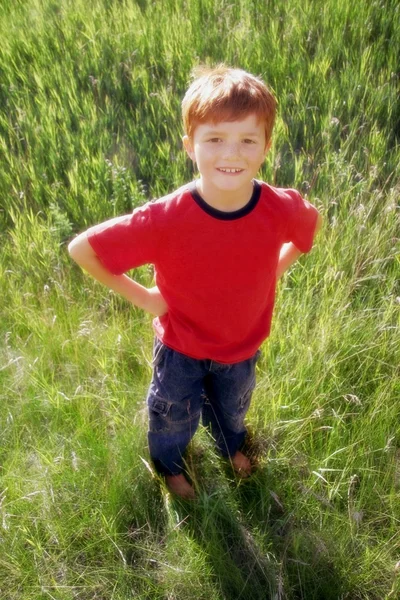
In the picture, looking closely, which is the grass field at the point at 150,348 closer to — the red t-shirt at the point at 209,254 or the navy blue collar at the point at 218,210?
the red t-shirt at the point at 209,254

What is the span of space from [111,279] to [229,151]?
1.48ft

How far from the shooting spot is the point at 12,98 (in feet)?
11.5

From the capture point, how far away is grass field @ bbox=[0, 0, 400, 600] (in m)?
1.72

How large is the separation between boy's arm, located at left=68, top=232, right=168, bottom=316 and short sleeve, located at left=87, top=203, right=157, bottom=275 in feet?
0.09

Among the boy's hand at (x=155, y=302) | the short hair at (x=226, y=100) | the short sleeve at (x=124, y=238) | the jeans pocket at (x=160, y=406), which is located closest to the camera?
the short hair at (x=226, y=100)

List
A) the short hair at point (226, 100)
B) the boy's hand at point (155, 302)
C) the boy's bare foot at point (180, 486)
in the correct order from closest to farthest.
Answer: the short hair at point (226, 100) < the boy's hand at point (155, 302) < the boy's bare foot at point (180, 486)

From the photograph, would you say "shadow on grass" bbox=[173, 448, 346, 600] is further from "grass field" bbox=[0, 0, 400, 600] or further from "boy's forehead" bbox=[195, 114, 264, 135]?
"boy's forehead" bbox=[195, 114, 264, 135]

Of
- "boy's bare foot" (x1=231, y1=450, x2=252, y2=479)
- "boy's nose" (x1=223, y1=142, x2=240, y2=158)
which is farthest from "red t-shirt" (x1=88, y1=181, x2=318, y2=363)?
"boy's bare foot" (x1=231, y1=450, x2=252, y2=479)

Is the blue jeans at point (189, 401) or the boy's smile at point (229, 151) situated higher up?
the boy's smile at point (229, 151)

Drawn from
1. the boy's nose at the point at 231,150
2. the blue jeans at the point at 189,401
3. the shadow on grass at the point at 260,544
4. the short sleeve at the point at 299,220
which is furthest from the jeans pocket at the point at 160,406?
the boy's nose at the point at 231,150

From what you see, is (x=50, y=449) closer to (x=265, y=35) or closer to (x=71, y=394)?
(x=71, y=394)

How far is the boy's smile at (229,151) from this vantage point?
4.30 feet

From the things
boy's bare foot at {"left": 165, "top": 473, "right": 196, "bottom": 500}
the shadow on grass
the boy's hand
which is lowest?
the shadow on grass

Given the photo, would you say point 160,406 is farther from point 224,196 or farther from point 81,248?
point 224,196
